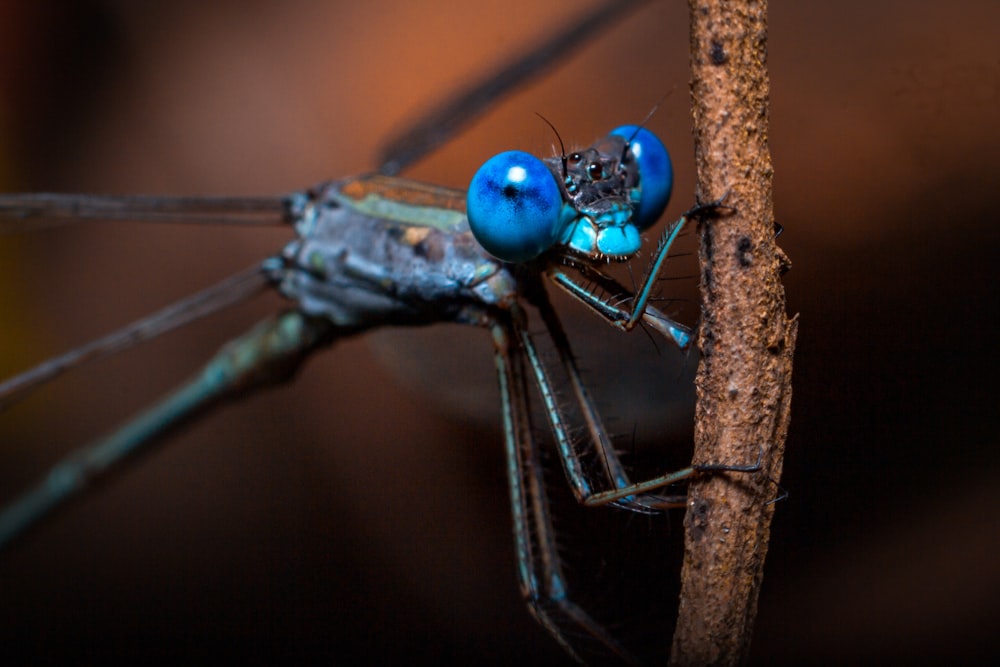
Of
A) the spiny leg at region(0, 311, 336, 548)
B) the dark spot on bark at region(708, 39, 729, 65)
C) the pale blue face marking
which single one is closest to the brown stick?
the dark spot on bark at region(708, 39, 729, 65)

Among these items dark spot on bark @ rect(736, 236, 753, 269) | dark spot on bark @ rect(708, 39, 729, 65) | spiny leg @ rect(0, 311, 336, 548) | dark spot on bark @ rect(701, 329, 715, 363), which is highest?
spiny leg @ rect(0, 311, 336, 548)

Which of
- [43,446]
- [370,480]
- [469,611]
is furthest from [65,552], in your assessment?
[469,611]

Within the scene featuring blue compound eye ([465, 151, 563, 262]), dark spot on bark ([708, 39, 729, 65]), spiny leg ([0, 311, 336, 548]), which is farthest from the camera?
spiny leg ([0, 311, 336, 548])

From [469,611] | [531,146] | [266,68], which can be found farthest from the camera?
[266,68]

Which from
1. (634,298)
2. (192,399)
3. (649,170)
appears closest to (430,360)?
(192,399)

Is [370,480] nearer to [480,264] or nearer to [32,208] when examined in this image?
[32,208]

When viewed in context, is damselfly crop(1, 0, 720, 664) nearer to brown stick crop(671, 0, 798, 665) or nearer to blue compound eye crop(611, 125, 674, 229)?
blue compound eye crop(611, 125, 674, 229)

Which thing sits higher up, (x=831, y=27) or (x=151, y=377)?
(x=151, y=377)
